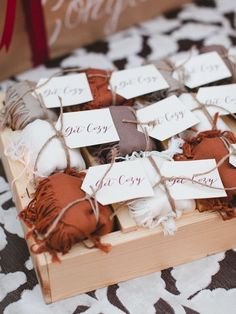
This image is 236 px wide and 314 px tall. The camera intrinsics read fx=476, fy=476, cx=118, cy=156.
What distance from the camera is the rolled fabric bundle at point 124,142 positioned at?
88 cm

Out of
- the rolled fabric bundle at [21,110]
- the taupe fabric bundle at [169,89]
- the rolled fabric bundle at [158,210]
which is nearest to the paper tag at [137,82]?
the taupe fabric bundle at [169,89]

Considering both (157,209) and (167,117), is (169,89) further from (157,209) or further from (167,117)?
(157,209)

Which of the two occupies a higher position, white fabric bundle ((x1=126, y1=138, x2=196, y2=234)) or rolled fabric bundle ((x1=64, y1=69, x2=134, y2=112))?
rolled fabric bundle ((x1=64, y1=69, x2=134, y2=112))

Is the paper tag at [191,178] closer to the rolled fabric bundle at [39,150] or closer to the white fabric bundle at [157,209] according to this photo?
the white fabric bundle at [157,209]

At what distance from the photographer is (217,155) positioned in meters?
0.85

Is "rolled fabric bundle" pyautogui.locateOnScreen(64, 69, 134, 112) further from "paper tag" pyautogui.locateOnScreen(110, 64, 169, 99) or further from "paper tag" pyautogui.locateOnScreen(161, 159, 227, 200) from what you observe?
"paper tag" pyautogui.locateOnScreen(161, 159, 227, 200)

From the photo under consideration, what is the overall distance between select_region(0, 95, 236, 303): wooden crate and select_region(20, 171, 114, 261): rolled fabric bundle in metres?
0.02

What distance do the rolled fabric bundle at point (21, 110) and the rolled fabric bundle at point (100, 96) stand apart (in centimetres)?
7

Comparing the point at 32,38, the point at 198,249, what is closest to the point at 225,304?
the point at 198,249

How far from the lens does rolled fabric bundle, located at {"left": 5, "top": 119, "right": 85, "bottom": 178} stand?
841mm

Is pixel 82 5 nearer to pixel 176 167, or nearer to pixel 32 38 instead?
pixel 32 38

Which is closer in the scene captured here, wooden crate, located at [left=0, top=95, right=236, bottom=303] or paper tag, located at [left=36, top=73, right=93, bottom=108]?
wooden crate, located at [left=0, top=95, right=236, bottom=303]

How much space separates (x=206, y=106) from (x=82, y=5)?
569 millimetres

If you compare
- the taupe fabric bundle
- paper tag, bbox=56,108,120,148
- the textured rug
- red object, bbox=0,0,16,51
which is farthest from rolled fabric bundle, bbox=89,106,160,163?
red object, bbox=0,0,16,51
